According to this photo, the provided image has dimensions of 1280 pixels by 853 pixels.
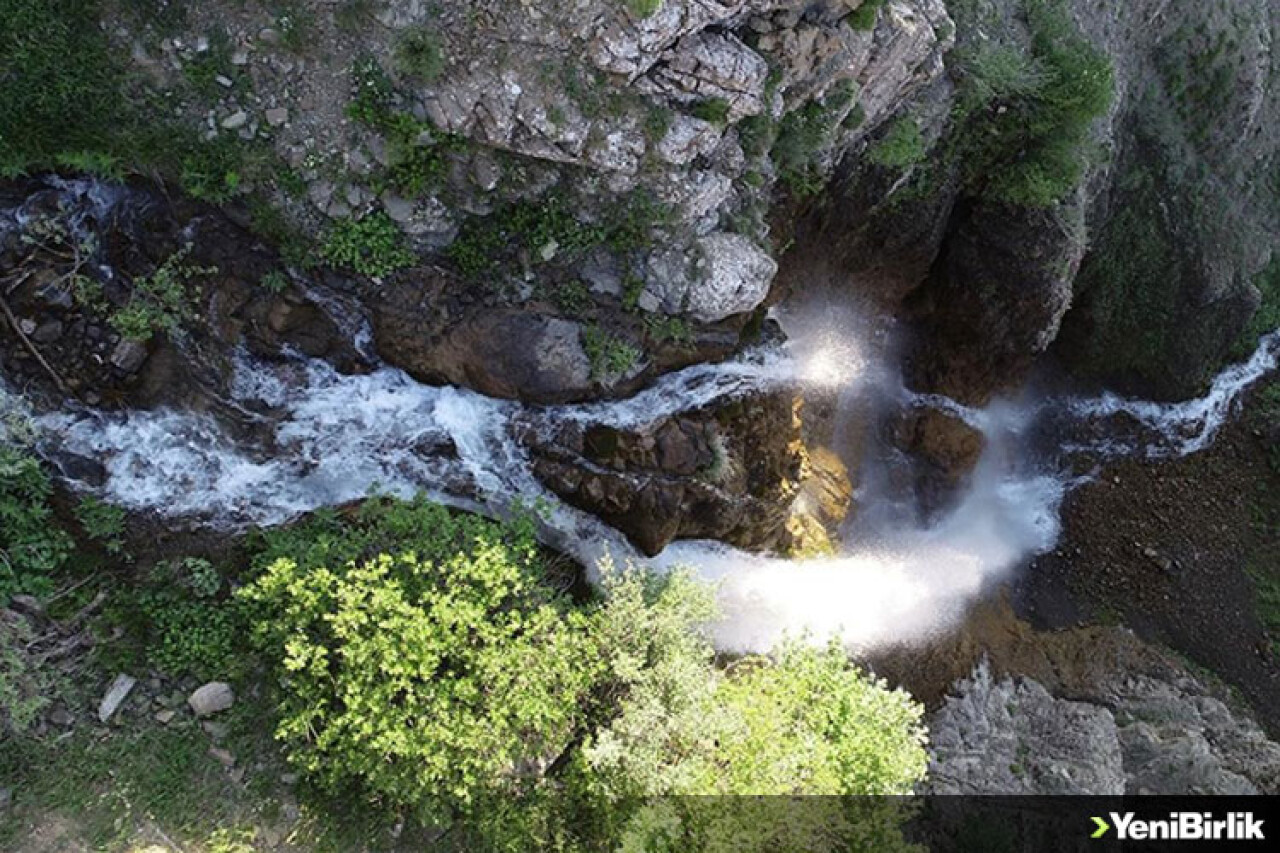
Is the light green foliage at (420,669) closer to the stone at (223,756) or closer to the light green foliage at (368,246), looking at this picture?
the stone at (223,756)

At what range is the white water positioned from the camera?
48.5 feet

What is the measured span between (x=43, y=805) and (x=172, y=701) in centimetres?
217

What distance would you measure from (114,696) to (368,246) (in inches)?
342

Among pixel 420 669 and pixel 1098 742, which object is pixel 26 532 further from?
pixel 1098 742

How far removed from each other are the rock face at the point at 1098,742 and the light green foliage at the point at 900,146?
1290cm

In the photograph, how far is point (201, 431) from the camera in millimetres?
15008

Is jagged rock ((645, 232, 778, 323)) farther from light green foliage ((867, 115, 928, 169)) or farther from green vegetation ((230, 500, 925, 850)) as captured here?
green vegetation ((230, 500, 925, 850))

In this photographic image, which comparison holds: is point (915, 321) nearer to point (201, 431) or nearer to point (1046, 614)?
point (1046, 614)

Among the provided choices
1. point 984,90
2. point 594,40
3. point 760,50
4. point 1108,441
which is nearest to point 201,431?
point 594,40

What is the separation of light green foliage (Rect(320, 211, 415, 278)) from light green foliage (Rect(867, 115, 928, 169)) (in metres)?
10.3

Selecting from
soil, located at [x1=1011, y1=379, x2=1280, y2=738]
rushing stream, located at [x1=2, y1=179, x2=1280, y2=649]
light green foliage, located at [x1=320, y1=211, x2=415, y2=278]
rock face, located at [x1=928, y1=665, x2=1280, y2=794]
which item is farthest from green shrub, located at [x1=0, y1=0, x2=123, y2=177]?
soil, located at [x1=1011, y1=379, x2=1280, y2=738]

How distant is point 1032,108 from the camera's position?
1809 centimetres

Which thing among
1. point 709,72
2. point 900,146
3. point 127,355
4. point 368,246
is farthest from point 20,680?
point 900,146

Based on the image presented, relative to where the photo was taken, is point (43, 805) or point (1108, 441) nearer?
point (43, 805)
